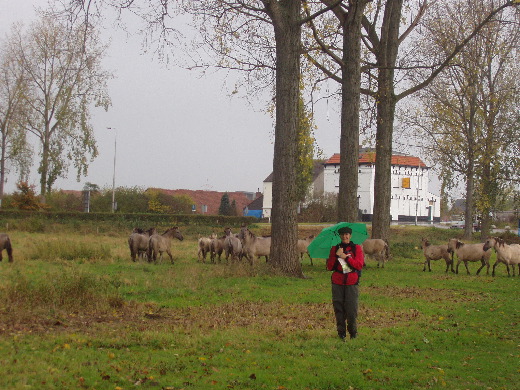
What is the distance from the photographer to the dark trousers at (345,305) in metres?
10.2

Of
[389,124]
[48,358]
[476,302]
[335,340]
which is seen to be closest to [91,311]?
[48,358]

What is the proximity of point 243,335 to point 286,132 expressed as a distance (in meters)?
10.2

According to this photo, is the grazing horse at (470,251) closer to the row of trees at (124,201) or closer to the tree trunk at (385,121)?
the tree trunk at (385,121)

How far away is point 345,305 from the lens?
33.9 ft

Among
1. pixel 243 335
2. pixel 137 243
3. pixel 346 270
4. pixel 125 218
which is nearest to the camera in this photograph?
pixel 346 270

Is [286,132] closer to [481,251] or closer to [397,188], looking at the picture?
[481,251]

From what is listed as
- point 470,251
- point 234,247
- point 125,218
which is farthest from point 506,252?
point 125,218

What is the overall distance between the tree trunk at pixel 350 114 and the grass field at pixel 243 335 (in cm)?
451

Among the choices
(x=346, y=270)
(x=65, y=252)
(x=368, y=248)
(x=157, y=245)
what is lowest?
(x=65, y=252)

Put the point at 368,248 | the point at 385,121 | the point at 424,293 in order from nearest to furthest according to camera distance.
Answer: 1. the point at 424,293
2. the point at 368,248
3. the point at 385,121

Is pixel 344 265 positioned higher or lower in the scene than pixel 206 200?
lower

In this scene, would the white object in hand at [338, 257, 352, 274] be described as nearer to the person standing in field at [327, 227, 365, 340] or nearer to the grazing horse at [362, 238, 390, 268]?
the person standing in field at [327, 227, 365, 340]

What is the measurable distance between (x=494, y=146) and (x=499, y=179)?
4322mm

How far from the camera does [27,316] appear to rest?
10984 millimetres
